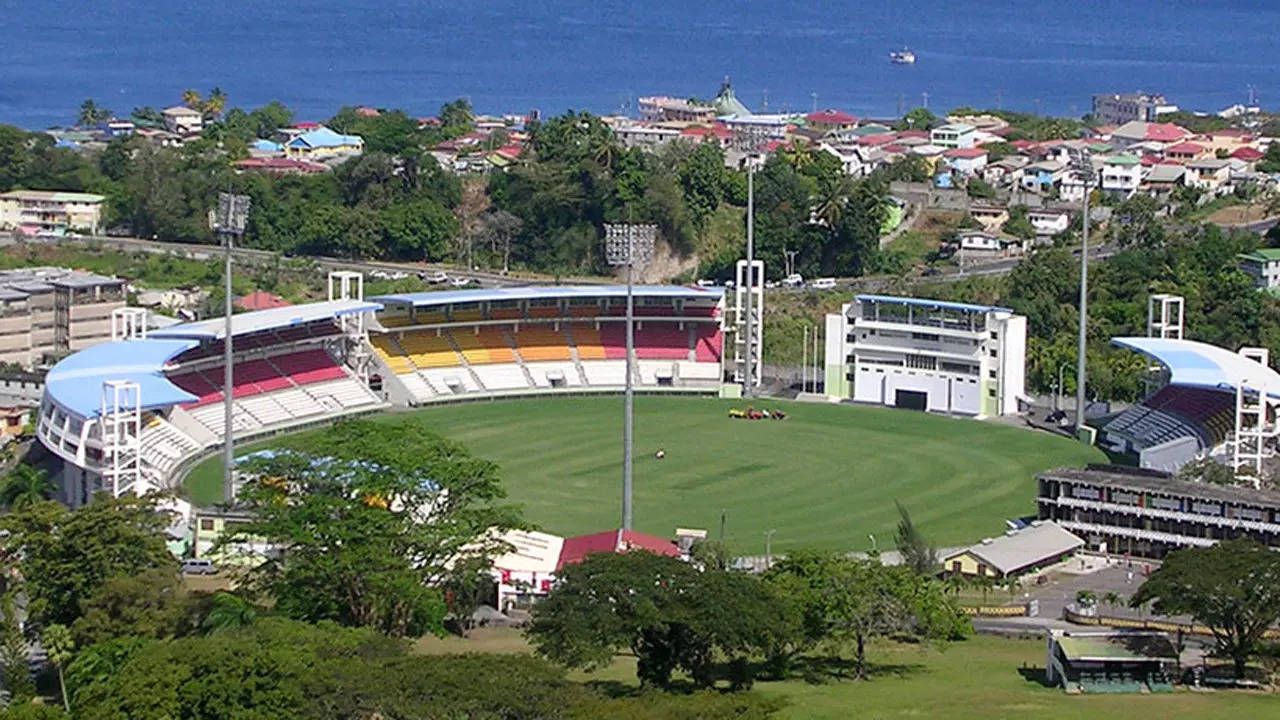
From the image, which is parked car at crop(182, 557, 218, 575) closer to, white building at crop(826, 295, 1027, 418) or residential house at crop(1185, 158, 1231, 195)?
white building at crop(826, 295, 1027, 418)

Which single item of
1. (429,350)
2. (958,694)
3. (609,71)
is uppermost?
(609,71)

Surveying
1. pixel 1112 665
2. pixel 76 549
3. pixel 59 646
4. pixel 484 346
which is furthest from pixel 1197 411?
pixel 59 646

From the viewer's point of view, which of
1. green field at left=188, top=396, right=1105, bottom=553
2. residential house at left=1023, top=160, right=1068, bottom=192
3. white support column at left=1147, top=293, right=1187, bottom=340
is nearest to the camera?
green field at left=188, top=396, right=1105, bottom=553

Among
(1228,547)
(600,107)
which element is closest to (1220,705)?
(1228,547)

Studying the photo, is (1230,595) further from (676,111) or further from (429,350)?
(676,111)

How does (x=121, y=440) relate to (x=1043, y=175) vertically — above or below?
below

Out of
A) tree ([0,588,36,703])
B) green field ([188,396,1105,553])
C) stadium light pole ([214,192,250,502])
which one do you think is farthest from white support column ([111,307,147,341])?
tree ([0,588,36,703])
